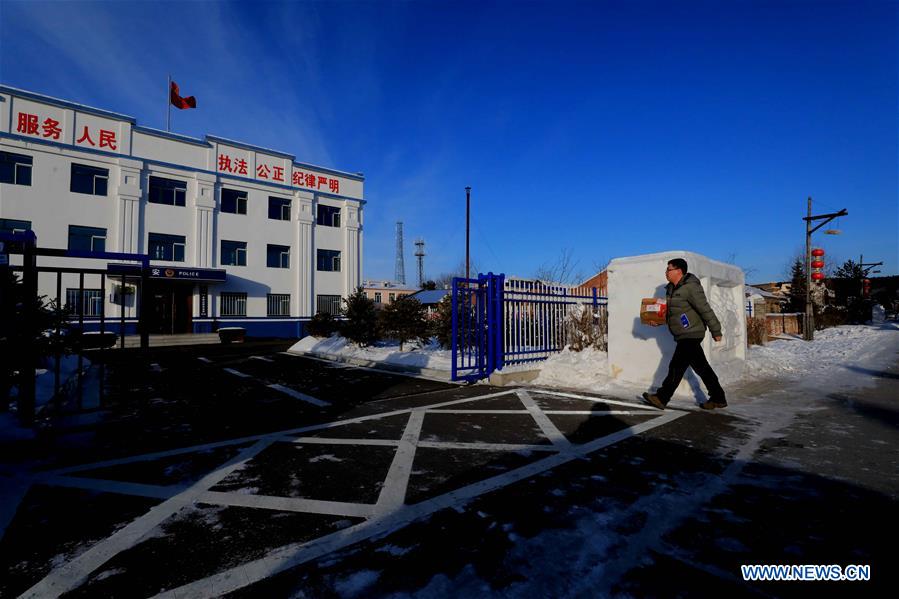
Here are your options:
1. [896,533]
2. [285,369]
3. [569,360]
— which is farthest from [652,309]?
[285,369]

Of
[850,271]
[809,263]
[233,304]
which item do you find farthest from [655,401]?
[850,271]

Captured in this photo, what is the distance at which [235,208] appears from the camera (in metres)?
25.8

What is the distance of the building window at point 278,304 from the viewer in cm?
2617

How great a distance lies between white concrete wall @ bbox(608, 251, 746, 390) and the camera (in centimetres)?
672

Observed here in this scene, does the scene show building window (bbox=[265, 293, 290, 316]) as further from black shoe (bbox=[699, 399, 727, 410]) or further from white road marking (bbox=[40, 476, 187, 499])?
black shoe (bbox=[699, 399, 727, 410])

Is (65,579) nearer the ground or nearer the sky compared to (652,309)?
nearer the ground

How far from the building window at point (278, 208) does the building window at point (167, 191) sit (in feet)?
15.8

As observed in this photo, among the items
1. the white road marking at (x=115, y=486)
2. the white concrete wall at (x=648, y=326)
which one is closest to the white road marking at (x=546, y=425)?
the white concrete wall at (x=648, y=326)

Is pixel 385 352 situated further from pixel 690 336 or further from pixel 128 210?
pixel 128 210

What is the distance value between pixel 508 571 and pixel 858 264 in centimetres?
4502

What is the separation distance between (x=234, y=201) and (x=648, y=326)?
2610cm

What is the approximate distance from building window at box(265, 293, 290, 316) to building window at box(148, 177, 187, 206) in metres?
7.25

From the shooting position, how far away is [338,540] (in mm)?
2285

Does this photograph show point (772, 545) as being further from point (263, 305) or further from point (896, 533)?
point (263, 305)
